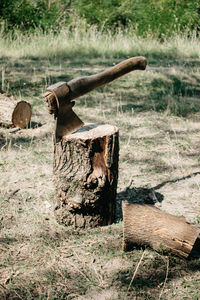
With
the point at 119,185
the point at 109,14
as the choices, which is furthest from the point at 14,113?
the point at 109,14

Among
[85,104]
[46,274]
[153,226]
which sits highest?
[85,104]

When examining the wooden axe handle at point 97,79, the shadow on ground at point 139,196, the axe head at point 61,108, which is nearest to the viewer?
the axe head at point 61,108

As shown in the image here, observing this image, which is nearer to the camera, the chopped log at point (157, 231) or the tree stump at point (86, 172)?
the chopped log at point (157, 231)

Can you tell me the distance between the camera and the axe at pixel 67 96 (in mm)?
2752

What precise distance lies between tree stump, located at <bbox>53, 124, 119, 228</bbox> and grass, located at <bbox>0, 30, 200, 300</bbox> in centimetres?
19

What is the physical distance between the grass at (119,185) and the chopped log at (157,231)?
3.9 inches

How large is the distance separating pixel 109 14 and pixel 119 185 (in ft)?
44.1

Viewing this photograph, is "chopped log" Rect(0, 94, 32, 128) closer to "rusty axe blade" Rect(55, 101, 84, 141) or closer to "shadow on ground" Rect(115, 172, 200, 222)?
"shadow on ground" Rect(115, 172, 200, 222)

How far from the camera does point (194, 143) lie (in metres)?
4.97

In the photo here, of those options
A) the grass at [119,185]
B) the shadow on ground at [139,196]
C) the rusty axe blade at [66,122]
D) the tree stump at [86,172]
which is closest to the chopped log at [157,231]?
the grass at [119,185]

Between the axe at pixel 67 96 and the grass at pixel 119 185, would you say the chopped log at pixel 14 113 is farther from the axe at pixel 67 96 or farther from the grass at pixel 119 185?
the axe at pixel 67 96

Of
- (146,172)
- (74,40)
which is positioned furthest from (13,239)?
(74,40)

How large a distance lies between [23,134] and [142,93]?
9.66ft

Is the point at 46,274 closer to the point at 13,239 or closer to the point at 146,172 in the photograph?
the point at 13,239
